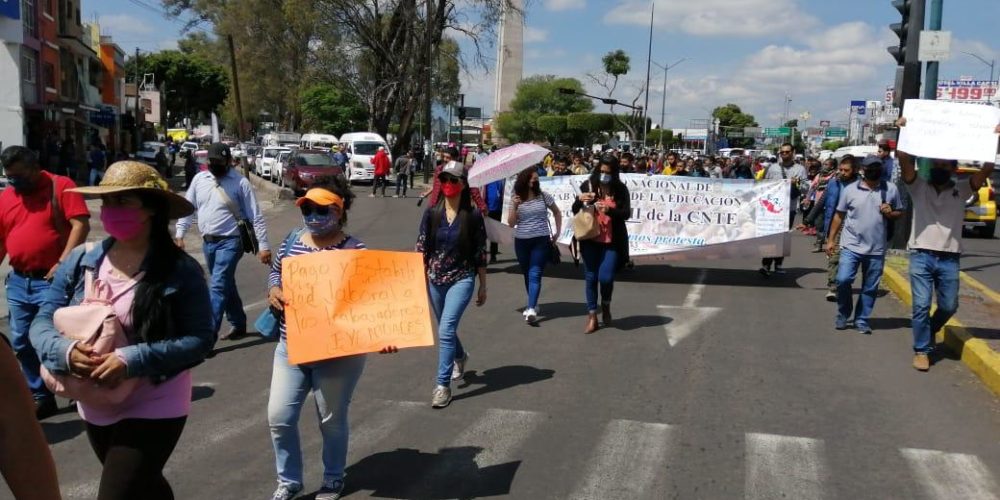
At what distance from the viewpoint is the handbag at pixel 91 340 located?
2.93m

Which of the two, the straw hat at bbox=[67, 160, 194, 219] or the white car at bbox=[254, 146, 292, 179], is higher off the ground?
the straw hat at bbox=[67, 160, 194, 219]

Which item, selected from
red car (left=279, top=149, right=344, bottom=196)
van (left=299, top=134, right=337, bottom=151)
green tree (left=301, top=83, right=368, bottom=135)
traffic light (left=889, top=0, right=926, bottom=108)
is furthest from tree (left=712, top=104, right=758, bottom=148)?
traffic light (left=889, top=0, right=926, bottom=108)

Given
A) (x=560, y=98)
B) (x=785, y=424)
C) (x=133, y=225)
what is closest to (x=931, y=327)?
(x=785, y=424)

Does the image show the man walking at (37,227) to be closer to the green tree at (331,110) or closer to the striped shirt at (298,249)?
the striped shirt at (298,249)

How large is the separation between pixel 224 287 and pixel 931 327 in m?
6.23

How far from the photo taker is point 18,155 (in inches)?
208

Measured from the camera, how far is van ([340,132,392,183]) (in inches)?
1433

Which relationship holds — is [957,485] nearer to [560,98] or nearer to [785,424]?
[785,424]

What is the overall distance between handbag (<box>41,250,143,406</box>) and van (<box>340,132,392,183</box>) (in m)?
32.7

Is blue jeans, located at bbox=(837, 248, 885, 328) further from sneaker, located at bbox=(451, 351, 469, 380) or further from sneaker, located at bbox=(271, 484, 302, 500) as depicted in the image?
sneaker, located at bbox=(271, 484, 302, 500)

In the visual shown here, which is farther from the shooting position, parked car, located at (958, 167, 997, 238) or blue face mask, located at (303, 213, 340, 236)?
parked car, located at (958, 167, 997, 238)

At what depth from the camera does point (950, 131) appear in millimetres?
6832

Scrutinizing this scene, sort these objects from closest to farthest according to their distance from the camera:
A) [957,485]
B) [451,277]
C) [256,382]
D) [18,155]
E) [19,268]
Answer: [957,485] < [18,155] < [19,268] < [451,277] < [256,382]

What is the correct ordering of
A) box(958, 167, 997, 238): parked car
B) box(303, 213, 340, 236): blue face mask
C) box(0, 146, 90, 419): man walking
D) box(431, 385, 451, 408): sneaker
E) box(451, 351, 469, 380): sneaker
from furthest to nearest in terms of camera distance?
1. box(958, 167, 997, 238): parked car
2. box(451, 351, 469, 380): sneaker
3. box(431, 385, 451, 408): sneaker
4. box(0, 146, 90, 419): man walking
5. box(303, 213, 340, 236): blue face mask
